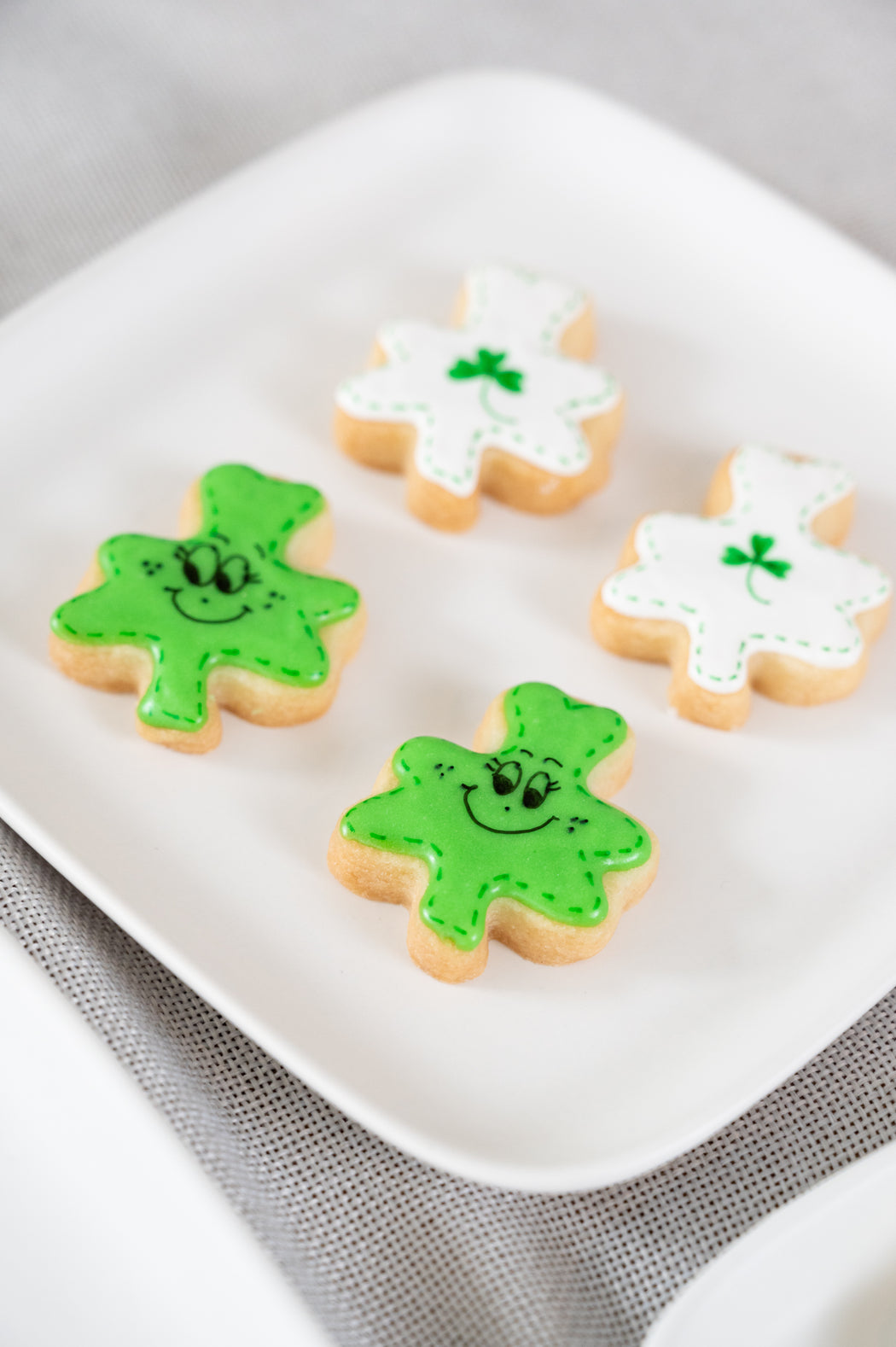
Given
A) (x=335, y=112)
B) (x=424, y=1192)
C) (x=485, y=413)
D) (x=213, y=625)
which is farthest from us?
(x=335, y=112)

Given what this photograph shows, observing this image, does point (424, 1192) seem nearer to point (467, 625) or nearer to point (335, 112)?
point (467, 625)

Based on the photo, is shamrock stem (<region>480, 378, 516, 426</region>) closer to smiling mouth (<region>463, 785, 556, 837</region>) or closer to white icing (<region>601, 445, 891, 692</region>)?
white icing (<region>601, 445, 891, 692</region>)

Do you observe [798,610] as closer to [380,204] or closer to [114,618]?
[114,618]

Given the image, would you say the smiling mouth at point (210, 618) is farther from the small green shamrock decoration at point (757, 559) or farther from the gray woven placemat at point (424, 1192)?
the small green shamrock decoration at point (757, 559)

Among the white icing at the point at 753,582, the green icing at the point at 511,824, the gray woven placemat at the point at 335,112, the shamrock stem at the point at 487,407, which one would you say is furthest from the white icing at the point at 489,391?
the gray woven placemat at the point at 335,112

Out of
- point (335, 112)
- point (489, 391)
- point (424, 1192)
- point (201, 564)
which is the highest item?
point (335, 112)

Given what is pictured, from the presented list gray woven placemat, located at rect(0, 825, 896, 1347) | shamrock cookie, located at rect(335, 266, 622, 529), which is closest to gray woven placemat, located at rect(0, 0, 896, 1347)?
A: gray woven placemat, located at rect(0, 825, 896, 1347)

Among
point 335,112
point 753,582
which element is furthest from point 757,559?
point 335,112
